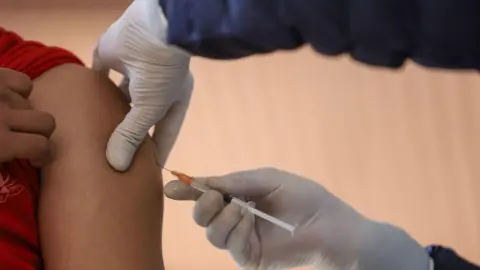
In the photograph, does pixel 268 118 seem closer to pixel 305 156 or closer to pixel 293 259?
pixel 305 156

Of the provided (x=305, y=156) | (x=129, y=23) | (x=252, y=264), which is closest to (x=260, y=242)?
(x=252, y=264)

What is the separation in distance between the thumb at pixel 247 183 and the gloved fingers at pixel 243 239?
0.04m

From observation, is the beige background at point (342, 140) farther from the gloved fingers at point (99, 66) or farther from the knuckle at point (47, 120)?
the knuckle at point (47, 120)

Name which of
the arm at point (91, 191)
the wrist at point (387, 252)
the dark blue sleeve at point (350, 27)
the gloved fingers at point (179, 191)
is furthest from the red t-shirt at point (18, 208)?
the wrist at point (387, 252)

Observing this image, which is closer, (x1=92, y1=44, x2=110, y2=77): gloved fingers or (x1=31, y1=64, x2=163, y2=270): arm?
(x1=31, y1=64, x2=163, y2=270): arm

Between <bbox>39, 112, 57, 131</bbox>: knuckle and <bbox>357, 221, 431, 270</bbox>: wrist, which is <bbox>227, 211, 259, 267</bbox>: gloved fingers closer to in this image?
<bbox>357, 221, 431, 270</bbox>: wrist

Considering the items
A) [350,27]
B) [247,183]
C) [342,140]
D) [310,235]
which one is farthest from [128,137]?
[342,140]

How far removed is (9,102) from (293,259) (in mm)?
460

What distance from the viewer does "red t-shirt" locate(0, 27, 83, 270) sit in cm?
76

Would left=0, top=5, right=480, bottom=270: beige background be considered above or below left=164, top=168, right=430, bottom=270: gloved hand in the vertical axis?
below

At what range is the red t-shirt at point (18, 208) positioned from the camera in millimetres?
756

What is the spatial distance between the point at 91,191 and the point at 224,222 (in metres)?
0.18

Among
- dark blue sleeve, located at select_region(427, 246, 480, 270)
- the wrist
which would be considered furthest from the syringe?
dark blue sleeve, located at select_region(427, 246, 480, 270)

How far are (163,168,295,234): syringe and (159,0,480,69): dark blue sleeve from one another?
32cm
